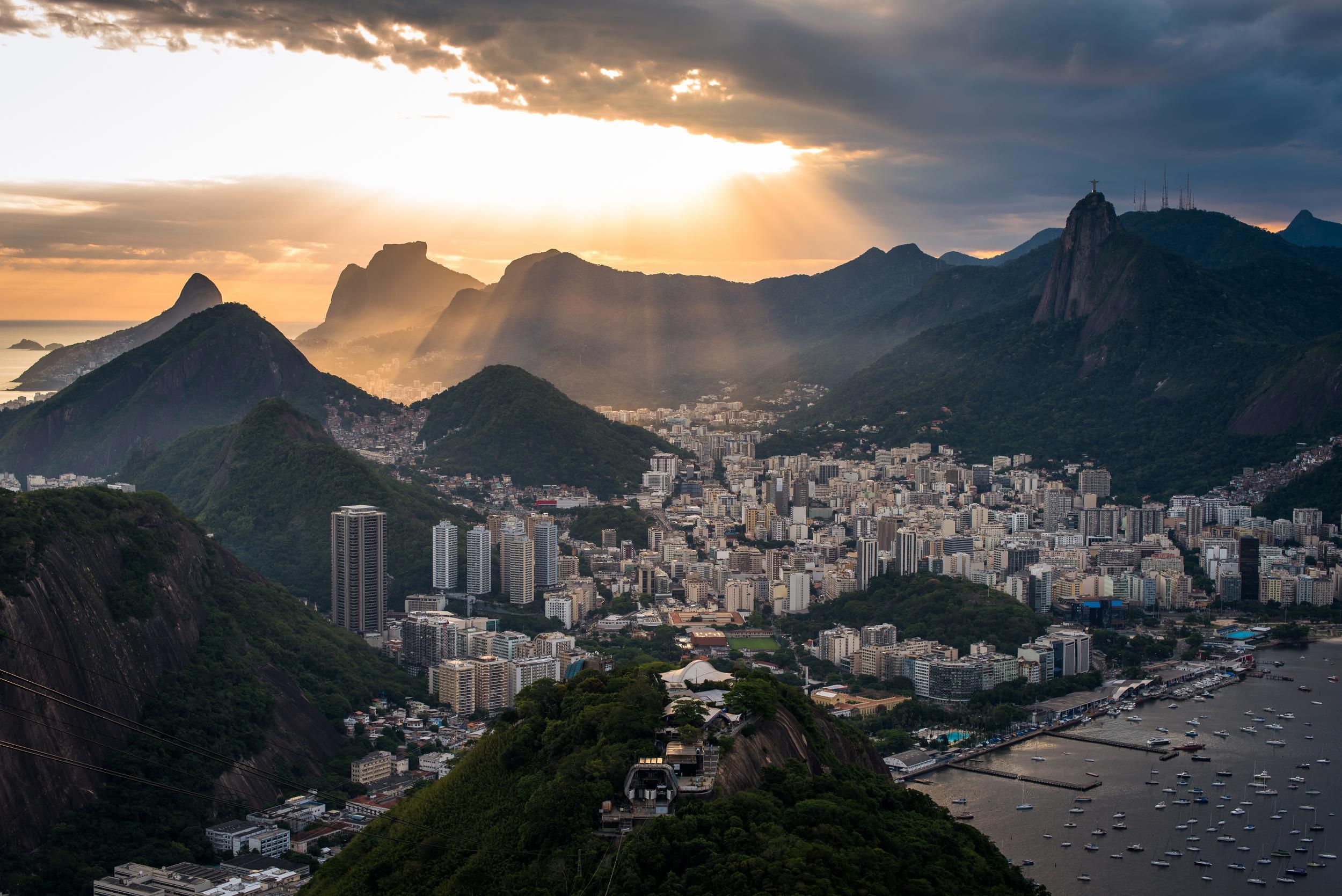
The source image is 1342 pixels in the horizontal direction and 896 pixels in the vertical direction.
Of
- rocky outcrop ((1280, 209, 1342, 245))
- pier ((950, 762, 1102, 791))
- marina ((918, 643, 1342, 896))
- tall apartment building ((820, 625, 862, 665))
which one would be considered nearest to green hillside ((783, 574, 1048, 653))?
tall apartment building ((820, 625, 862, 665))

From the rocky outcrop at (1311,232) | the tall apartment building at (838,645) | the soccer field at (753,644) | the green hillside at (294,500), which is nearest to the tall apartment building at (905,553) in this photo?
the soccer field at (753,644)

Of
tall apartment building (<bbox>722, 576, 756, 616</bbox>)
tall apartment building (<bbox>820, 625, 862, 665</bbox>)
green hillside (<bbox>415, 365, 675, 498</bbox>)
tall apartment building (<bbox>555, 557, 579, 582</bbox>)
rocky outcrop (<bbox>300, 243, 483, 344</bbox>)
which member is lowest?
tall apartment building (<bbox>820, 625, 862, 665</bbox>)

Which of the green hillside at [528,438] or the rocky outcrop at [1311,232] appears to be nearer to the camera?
the green hillside at [528,438]

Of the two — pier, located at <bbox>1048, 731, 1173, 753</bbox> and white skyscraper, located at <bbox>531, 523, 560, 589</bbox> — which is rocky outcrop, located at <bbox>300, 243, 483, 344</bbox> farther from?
pier, located at <bbox>1048, 731, 1173, 753</bbox>

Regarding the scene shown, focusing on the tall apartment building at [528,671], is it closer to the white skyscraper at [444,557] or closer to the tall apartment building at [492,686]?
the tall apartment building at [492,686]

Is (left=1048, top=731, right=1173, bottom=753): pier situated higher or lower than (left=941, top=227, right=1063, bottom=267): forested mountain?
lower

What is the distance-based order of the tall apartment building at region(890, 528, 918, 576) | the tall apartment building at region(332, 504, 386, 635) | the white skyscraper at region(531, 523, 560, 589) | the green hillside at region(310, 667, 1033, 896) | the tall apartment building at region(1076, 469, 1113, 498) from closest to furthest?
the green hillside at region(310, 667, 1033, 896), the tall apartment building at region(332, 504, 386, 635), the tall apartment building at region(890, 528, 918, 576), the white skyscraper at region(531, 523, 560, 589), the tall apartment building at region(1076, 469, 1113, 498)

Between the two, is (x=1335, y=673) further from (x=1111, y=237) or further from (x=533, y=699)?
(x=1111, y=237)

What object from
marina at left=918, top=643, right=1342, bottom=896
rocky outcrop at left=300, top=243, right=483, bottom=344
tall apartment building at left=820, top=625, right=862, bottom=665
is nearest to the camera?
marina at left=918, top=643, right=1342, bottom=896
